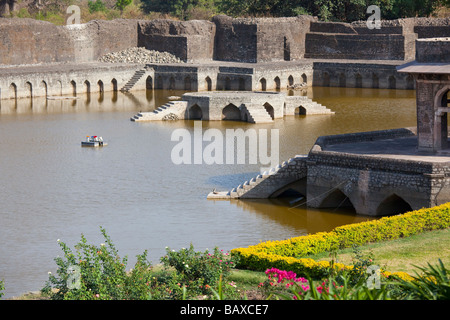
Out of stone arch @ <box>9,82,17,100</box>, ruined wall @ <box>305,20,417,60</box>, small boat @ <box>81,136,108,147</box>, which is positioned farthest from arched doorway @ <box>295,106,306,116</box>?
stone arch @ <box>9,82,17,100</box>

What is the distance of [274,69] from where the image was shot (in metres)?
53.3

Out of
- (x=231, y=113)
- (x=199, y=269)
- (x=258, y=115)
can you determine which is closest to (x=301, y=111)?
(x=258, y=115)

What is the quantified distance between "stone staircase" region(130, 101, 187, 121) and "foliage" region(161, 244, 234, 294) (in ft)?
84.9

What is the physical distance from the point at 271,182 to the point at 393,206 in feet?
12.2

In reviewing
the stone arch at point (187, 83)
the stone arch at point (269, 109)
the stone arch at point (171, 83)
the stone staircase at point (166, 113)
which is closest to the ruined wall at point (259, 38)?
the stone arch at point (187, 83)

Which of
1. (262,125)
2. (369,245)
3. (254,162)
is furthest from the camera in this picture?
(262,125)

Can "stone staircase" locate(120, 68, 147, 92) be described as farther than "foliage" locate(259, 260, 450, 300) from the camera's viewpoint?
Yes

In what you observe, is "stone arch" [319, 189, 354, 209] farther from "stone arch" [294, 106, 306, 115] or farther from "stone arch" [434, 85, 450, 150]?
"stone arch" [294, 106, 306, 115]

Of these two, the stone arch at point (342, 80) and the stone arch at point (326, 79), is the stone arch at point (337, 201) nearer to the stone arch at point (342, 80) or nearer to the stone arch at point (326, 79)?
the stone arch at point (342, 80)

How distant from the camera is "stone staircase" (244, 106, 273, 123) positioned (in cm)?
4234

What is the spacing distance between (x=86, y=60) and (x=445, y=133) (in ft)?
104

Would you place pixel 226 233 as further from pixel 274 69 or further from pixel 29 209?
pixel 274 69
